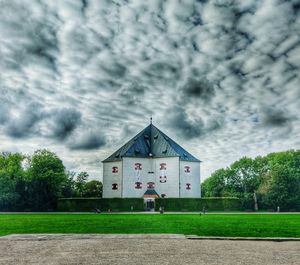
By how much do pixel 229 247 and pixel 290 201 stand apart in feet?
175

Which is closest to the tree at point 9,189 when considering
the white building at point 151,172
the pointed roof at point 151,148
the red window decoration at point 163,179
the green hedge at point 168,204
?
the green hedge at point 168,204

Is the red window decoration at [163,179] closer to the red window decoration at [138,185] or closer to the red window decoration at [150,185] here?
the red window decoration at [150,185]

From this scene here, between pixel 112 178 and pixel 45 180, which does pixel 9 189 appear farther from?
pixel 112 178

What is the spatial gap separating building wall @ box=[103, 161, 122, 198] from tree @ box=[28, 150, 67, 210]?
8348mm

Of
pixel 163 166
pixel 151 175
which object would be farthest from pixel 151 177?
pixel 163 166

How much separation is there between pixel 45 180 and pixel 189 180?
26.3m

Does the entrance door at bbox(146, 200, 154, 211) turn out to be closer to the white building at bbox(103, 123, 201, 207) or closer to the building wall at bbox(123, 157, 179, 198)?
the white building at bbox(103, 123, 201, 207)

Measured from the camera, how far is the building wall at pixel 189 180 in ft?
232

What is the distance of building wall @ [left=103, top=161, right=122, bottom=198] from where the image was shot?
70062 mm

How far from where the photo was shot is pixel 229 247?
465 inches

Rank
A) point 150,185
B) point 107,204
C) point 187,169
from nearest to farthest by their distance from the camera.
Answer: point 107,204, point 187,169, point 150,185

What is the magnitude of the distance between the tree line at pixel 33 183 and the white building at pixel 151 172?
410 inches

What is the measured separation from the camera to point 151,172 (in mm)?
71938

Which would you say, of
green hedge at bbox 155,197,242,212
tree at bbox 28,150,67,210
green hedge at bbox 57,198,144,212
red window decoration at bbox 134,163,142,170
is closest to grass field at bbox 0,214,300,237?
green hedge at bbox 155,197,242,212
